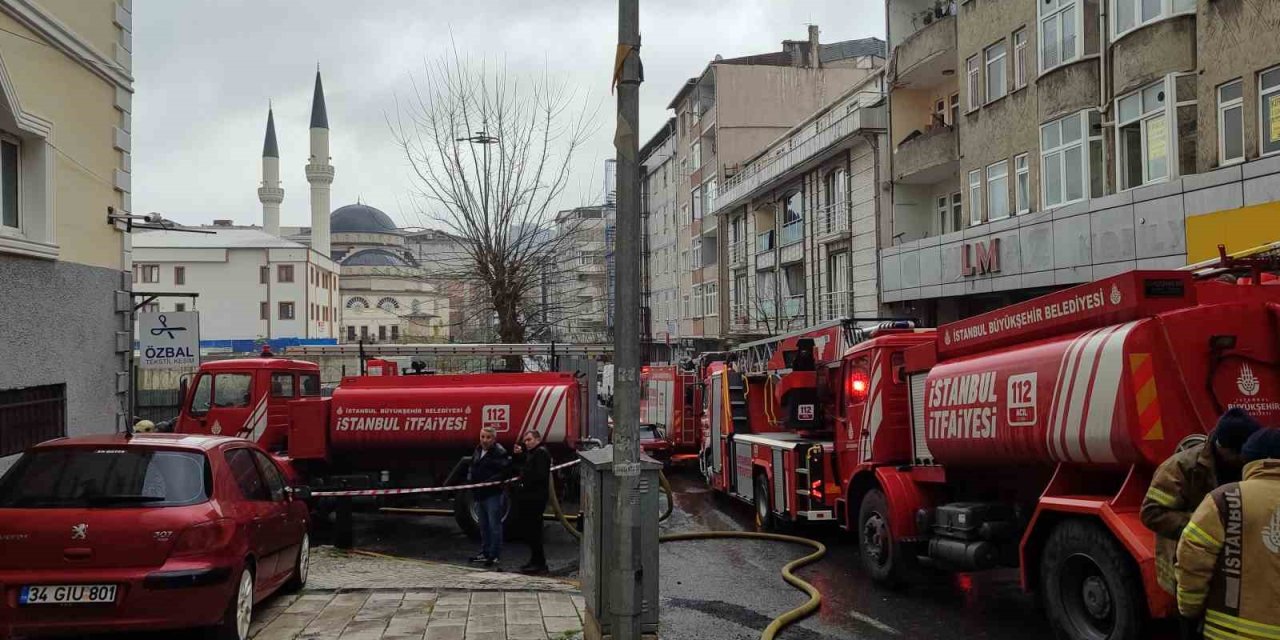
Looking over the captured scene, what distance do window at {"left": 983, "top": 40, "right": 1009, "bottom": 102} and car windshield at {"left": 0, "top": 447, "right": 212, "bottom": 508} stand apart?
2058 centimetres

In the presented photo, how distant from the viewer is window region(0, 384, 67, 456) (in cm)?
1120

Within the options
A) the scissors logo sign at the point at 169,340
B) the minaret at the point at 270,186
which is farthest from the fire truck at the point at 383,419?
the minaret at the point at 270,186

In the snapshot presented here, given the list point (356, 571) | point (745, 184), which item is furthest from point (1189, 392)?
point (745, 184)

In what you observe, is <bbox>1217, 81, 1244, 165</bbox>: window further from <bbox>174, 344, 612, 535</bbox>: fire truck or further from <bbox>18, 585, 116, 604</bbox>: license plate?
<bbox>18, 585, 116, 604</bbox>: license plate

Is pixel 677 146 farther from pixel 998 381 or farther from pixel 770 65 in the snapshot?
pixel 998 381

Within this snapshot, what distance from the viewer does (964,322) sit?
9.66m

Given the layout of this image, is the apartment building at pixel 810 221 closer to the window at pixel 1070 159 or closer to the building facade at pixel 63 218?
the window at pixel 1070 159

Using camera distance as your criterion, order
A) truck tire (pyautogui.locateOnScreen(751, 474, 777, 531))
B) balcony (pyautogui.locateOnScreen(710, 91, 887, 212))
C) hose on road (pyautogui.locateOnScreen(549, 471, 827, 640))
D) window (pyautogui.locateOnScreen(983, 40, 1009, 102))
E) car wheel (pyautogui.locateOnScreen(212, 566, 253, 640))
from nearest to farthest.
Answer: car wheel (pyautogui.locateOnScreen(212, 566, 253, 640)) → hose on road (pyautogui.locateOnScreen(549, 471, 827, 640)) → truck tire (pyautogui.locateOnScreen(751, 474, 777, 531)) → window (pyautogui.locateOnScreen(983, 40, 1009, 102)) → balcony (pyautogui.locateOnScreen(710, 91, 887, 212))

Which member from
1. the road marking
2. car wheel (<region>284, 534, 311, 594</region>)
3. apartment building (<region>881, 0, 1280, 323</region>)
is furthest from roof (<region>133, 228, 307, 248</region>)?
the road marking

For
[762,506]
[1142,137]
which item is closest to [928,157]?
[1142,137]

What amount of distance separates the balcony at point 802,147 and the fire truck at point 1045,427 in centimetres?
1875

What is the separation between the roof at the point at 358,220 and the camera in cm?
11188

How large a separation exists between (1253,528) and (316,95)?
294 feet

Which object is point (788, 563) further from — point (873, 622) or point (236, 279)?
point (236, 279)
